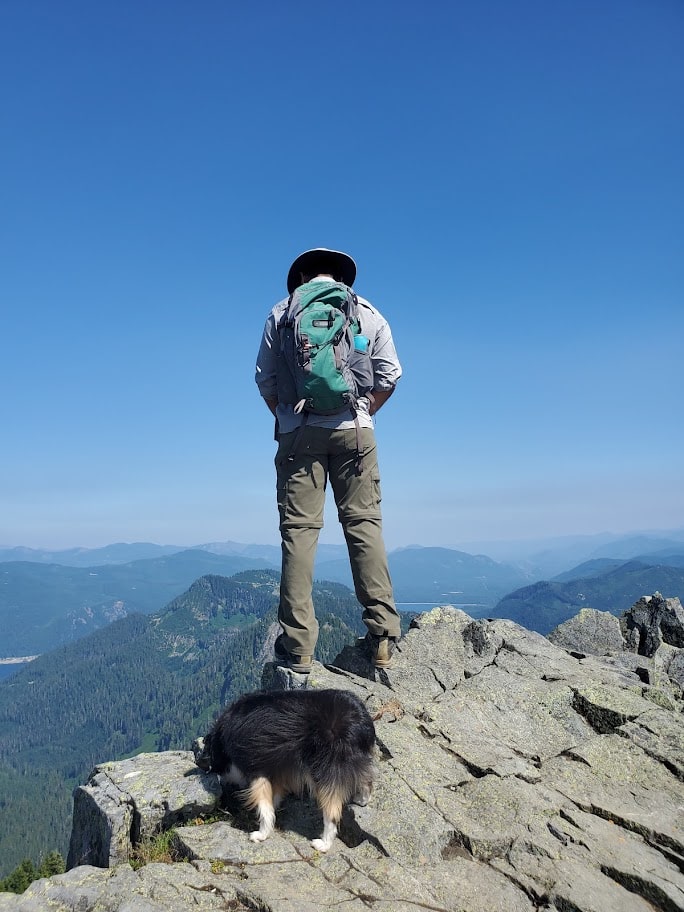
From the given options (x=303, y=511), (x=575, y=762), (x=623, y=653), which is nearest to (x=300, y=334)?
(x=303, y=511)

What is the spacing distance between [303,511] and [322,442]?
3.09ft

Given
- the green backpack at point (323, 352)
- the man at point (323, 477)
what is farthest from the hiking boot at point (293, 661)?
the green backpack at point (323, 352)

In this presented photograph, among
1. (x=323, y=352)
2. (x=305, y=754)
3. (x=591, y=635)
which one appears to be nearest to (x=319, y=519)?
(x=323, y=352)

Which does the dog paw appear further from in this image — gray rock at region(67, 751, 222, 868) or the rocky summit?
gray rock at region(67, 751, 222, 868)

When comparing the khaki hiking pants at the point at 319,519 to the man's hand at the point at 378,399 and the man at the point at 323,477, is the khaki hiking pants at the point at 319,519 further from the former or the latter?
the man's hand at the point at 378,399

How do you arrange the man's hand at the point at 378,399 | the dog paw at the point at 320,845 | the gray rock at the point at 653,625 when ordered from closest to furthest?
the dog paw at the point at 320,845 → the man's hand at the point at 378,399 → the gray rock at the point at 653,625

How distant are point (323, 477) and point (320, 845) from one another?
158 inches

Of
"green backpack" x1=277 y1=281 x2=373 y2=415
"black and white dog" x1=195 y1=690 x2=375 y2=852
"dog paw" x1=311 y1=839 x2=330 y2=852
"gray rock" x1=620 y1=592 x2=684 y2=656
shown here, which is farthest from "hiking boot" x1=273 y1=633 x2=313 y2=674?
"gray rock" x1=620 y1=592 x2=684 y2=656

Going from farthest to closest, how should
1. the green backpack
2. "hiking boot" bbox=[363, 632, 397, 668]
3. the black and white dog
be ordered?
1. "hiking boot" bbox=[363, 632, 397, 668]
2. the green backpack
3. the black and white dog

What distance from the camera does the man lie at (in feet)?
23.1

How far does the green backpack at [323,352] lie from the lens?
6.57 metres

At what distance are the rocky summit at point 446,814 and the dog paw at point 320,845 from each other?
4 cm

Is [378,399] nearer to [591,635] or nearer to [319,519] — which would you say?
[319,519]

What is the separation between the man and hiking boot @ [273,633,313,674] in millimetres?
13
